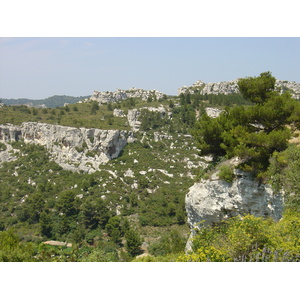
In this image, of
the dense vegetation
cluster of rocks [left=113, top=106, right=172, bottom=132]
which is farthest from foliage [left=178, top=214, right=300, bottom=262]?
cluster of rocks [left=113, top=106, right=172, bottom=132]

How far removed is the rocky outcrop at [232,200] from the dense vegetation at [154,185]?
0.45m

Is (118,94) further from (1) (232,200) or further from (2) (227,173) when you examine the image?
(1) (232,200)

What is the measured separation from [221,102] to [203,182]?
51254 millimetres

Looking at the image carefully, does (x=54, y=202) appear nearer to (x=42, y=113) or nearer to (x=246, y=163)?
(x=42, y=113)

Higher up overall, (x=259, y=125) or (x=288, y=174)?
(x=259, y=125)

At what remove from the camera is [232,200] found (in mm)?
12633

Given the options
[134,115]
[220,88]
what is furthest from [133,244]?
[220,88]

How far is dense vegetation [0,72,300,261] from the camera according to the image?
9023mm

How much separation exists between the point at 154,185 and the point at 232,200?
30979mm

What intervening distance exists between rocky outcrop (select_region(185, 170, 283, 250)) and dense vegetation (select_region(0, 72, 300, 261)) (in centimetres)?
45

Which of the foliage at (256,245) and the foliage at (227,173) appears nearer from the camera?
the foliage at (256,245)

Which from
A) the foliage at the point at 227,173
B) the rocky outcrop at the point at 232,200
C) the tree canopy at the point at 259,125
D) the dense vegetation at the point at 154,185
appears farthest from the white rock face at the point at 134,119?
the foliage at the point at 227,173

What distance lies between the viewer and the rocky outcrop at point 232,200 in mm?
11594

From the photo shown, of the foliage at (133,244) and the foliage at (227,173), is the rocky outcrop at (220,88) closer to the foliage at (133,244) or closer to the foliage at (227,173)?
the foliage at (133,244)
